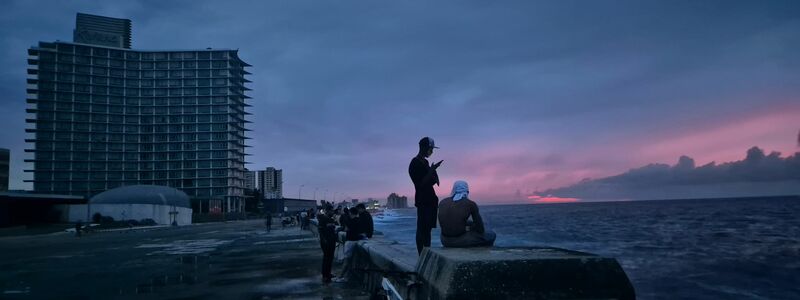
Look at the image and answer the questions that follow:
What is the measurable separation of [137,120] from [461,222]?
168534 mm

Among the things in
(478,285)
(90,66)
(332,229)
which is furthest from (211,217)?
(478,285)

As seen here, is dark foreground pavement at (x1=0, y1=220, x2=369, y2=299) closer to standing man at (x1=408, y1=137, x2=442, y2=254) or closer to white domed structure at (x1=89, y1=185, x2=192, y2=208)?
standing man at (x1=408, y1=137, x2=442, y2=254)

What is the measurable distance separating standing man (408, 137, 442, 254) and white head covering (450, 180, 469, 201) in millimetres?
1042

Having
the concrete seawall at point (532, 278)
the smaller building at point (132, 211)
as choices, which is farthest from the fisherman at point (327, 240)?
the smaller building at point (132, 211)

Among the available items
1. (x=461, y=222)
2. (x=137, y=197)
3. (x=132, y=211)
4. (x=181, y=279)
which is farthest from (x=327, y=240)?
(x=137, y=197)

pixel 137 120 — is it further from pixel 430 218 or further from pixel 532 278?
pixel 532 278

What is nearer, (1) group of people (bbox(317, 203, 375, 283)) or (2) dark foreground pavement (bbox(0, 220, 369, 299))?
(2) dark foreground pavement (bbox(0, 220, 369, 299))

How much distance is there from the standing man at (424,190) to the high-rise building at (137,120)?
149 metres

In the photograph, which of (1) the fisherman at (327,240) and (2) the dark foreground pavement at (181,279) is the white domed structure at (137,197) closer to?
(2) the dark foreground pavement at (181,279)

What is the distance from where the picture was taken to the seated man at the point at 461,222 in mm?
5457

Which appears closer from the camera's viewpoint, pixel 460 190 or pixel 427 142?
pixel 460 190

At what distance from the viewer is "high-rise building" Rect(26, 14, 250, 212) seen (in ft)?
465

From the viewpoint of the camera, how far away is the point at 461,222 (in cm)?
555

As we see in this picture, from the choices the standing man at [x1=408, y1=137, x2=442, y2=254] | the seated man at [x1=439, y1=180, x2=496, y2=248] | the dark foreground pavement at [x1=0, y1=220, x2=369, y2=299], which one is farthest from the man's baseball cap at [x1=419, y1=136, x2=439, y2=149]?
the dark foreground pavement at [x1=0, y1=220, x2=369, y2=299]
